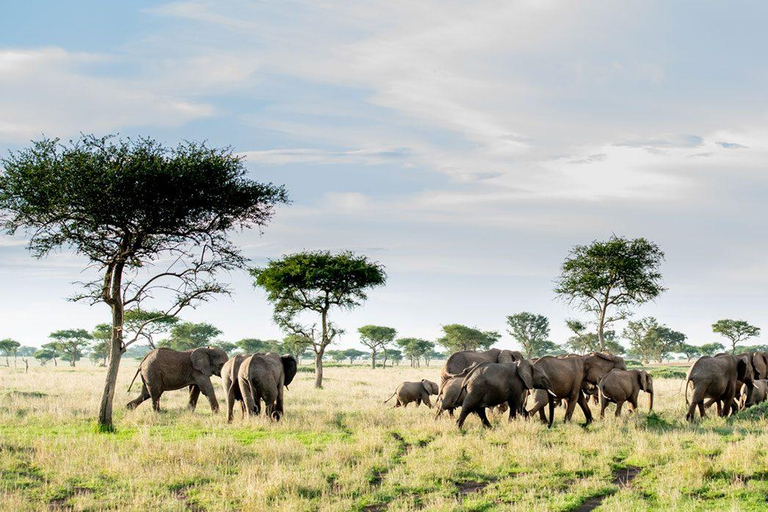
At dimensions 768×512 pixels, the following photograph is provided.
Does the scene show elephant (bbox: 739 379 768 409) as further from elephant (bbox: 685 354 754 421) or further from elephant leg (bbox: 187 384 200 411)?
elephant leg (bbox: 187 384 200 411)

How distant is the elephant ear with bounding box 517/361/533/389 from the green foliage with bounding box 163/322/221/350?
82912 mm

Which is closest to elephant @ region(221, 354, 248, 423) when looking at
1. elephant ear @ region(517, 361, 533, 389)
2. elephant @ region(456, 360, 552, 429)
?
elephant @ region(456, 360, 552, 429)

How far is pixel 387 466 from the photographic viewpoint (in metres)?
12.4

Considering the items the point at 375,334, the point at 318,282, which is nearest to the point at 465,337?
the point at 375,334

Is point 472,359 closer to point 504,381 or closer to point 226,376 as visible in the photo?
point 504,381

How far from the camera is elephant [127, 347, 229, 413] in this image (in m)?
21.8

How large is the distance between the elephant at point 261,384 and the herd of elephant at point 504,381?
0.03 metres

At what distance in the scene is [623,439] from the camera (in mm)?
14539

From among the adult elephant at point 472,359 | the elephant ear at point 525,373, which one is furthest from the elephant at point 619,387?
the elephant ear at point 525,373

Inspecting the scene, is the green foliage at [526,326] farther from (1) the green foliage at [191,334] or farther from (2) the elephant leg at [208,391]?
(2) the elephant leg at [208,391]

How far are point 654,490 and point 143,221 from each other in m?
16.6

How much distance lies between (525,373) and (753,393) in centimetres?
1031

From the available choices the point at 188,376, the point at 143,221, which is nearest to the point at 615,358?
the point at 188,376

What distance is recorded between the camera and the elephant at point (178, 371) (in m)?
21.8
